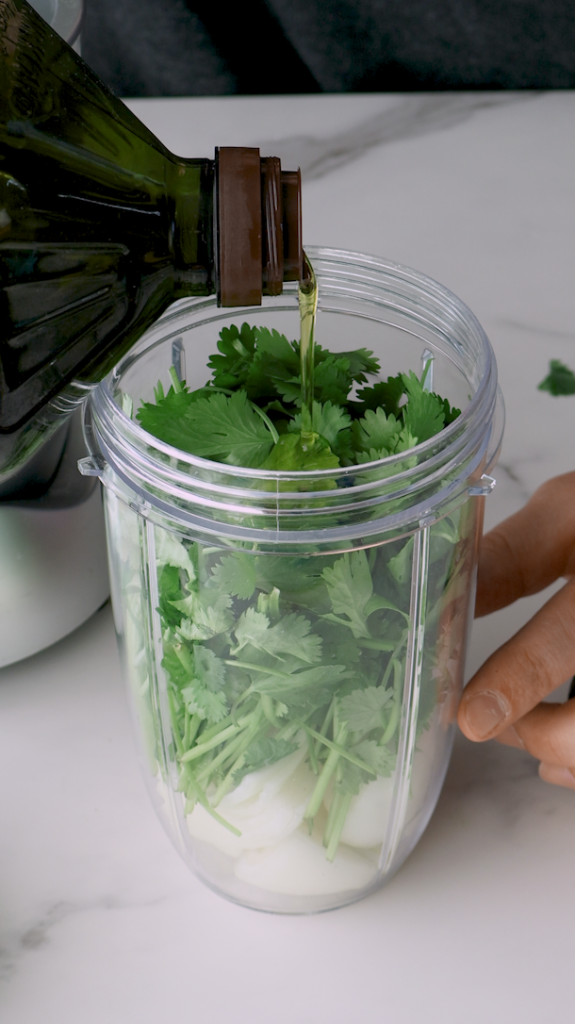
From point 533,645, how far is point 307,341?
254mm

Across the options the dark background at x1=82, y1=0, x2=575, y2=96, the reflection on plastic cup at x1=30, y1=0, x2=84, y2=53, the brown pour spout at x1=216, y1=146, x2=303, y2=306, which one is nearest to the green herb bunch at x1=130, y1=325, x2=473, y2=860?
the brown pour spout at x1=216, y1=146, x2=303, y2=306

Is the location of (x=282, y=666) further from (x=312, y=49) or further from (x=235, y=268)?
(x=312, y=49)

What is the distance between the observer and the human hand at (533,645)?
1.93ft

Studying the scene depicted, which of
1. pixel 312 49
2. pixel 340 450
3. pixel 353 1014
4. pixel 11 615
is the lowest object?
pixel 353 1014

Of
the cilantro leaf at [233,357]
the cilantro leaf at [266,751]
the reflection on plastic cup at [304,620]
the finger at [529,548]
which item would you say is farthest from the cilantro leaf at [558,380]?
the cilantro leaf at [266,751]

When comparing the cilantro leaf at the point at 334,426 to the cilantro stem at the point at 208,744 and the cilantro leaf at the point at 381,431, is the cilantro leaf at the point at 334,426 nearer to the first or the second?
the cilantro leaf at the point at 381,431

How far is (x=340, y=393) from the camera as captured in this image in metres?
0.55

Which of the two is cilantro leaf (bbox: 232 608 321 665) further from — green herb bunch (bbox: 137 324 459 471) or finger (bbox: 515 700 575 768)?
finger (bbox: 515 700 575 768)

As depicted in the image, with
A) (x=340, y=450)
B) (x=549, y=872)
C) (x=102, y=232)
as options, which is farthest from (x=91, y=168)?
(x=549, y=872)

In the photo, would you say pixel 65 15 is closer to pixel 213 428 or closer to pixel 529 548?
pixel 213 428

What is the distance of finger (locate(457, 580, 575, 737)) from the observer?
1.91ft

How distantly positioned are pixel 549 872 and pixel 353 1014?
6.0 inches

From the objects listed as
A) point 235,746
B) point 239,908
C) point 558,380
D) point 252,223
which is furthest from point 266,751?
point 558,380

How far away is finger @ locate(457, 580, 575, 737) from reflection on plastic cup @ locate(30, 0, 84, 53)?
44 cm
